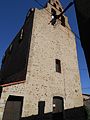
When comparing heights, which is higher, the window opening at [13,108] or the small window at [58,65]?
the small window at [58,65]

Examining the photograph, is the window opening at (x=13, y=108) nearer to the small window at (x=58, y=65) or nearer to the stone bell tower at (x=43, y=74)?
the stone bell tower at (x=43, y=74)

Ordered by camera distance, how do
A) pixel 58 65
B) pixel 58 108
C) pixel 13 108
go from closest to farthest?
pixel 13 108, pixel 58 108, pixel 58 65

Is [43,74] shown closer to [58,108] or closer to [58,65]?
[58,65]

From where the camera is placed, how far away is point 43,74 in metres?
12.0

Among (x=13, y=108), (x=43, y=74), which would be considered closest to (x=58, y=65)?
(x=43, y=74)

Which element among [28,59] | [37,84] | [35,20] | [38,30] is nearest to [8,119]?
[37,84]

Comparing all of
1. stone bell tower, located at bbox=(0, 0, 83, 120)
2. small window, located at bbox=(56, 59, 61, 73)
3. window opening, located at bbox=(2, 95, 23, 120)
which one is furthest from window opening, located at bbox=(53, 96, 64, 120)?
window opening, located at bbox=(2, 95, 23, 120)

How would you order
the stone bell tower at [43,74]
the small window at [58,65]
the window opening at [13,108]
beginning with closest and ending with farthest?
the window opening at [13,108], the stone bell tower at [43,74], the small window at [58,65]

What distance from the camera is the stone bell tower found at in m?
9.78

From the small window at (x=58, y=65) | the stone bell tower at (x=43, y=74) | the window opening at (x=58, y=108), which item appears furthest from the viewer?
the small window at (x=58, y=65)

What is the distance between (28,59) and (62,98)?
13.7 feet

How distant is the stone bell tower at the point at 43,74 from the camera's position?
9777 millimetres

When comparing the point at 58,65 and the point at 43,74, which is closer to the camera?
the point at 43,74

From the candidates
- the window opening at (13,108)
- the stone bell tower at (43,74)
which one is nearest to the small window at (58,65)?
the stone bell tower at (43,74)
